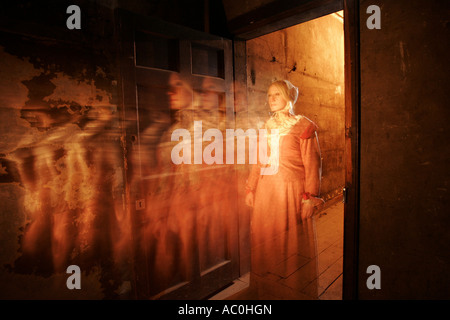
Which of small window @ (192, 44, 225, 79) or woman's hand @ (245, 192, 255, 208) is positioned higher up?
small window @ (192, 44, 225, 79)

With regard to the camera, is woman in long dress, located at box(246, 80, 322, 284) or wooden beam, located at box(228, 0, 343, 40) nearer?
wooden beam, located at box(228, 0, 343, 40)

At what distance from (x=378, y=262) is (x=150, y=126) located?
6.81 feet

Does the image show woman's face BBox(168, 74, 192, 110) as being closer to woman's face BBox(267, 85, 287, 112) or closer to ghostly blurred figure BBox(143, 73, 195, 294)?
ghostly blurred figure BBox(143, 73, 195, 294)

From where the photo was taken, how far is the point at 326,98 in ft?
16.7

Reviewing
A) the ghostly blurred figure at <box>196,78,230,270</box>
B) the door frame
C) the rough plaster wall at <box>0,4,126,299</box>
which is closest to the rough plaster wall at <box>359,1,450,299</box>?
the door frame

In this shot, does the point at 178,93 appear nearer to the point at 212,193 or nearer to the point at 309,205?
the point at 212,193

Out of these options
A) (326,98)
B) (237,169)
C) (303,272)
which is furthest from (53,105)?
(326,98)

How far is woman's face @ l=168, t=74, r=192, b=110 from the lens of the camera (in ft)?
7.00

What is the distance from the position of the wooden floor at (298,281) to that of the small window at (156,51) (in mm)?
2019

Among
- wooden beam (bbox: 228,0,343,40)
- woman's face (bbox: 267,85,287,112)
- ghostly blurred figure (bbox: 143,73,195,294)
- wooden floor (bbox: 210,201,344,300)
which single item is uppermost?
wooden beam (bbox: 228,0,343,40)

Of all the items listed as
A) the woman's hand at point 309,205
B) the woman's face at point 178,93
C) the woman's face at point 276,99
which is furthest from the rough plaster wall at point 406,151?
the woman's face at point 178,93

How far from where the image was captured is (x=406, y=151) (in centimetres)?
156

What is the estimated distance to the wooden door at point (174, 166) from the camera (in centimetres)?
194

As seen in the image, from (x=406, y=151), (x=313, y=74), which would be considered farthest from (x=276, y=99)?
(x=313, y=74)
